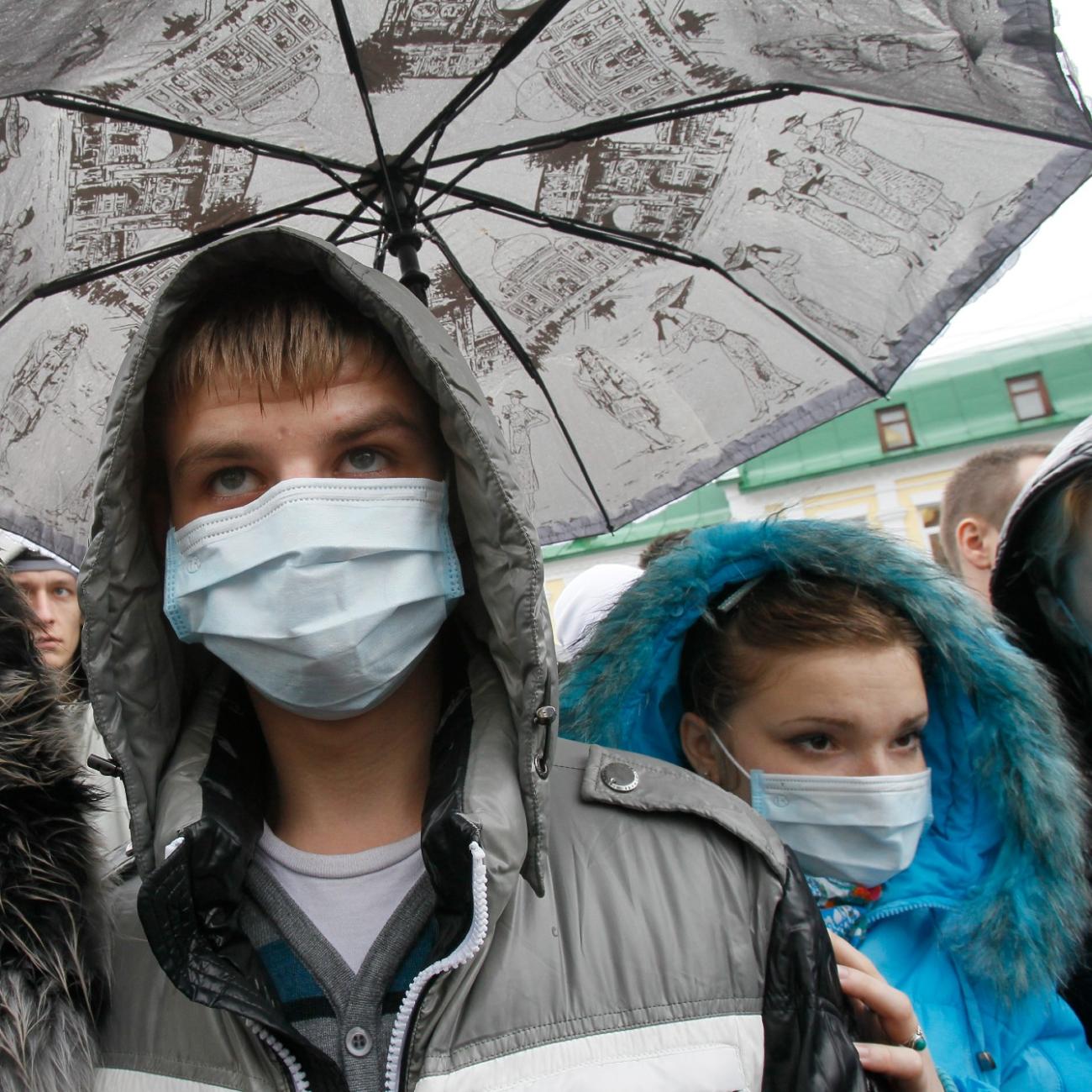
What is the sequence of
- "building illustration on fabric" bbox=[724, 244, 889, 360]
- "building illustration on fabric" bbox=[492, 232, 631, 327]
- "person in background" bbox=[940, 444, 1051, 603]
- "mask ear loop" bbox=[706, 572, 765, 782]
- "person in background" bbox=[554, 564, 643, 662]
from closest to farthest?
"mask ear loop" bbox=[706, 572, 765, 782]
"building illustration on fabric" bbox=[724, 244, 889, 360]
"building illustration on fabric" bbox=[492, 232, 631, 327]
"person in background" bbox=[554, 564, 643, 662]
"person in background" bbox=[940, 444, 1051, 603]

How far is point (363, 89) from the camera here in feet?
8.08

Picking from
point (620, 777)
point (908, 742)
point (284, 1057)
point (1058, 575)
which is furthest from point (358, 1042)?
point (1058, 575)

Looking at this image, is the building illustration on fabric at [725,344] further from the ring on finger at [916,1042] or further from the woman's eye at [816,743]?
the ring on finger at [916,1042]

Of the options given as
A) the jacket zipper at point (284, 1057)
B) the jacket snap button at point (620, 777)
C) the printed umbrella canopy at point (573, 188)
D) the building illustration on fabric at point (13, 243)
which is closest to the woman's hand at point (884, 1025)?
the jacket snap button at point (620, 777)

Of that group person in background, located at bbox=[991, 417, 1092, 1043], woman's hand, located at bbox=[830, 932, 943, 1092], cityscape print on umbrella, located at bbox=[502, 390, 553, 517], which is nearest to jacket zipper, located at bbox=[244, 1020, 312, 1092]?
woman's hand, located at bbox=[830, 932, 943, 1092]

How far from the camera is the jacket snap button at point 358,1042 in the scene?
3.78 feet

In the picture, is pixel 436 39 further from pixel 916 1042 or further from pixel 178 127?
pixel 916 1042

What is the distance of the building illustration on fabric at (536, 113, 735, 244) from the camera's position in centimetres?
263

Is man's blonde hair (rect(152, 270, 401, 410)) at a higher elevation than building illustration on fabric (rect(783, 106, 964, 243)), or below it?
below

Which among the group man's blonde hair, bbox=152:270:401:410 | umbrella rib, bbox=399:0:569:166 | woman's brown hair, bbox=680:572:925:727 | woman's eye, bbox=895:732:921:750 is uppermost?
umbrella rib, bbox=399:0:569:166

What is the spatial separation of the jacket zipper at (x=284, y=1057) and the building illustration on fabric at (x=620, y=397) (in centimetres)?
220

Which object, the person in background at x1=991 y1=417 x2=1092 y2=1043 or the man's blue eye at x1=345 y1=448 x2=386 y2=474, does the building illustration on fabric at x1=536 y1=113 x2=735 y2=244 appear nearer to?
the person in background at x1=991 y1=417 x2=1092 y2=1043

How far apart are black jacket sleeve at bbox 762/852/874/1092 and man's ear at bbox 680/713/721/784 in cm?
91

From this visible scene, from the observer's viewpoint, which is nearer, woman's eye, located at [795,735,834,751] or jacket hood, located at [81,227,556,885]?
jacket hood, located at [81,227,556,885]
